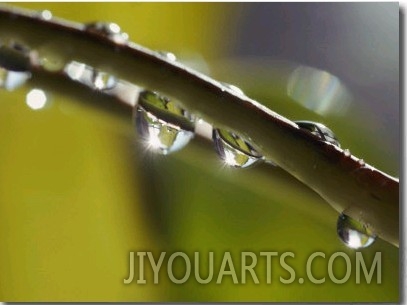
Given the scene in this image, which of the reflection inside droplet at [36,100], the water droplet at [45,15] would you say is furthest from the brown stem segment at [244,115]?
the reflection inside droplet at [36,100]

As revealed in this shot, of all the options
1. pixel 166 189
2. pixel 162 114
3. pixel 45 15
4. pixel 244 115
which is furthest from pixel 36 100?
pixel 244 115

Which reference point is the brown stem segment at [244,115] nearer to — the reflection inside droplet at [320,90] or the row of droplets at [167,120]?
the row of droplets at [167,120]

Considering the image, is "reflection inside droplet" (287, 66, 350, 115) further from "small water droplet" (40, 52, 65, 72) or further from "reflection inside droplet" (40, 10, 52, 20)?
"small water droplet" (40, 52, 65, 72)

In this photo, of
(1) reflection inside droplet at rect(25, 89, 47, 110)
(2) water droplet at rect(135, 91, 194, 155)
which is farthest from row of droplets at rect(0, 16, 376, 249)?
(1) reflection inside droplet at rect(25, 89, 47, 110)

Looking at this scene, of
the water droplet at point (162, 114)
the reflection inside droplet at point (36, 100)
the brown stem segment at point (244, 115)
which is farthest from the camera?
the reflection inside droplet at point (36, 100)

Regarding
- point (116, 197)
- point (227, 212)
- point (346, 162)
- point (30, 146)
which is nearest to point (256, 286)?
point (227, 212)
